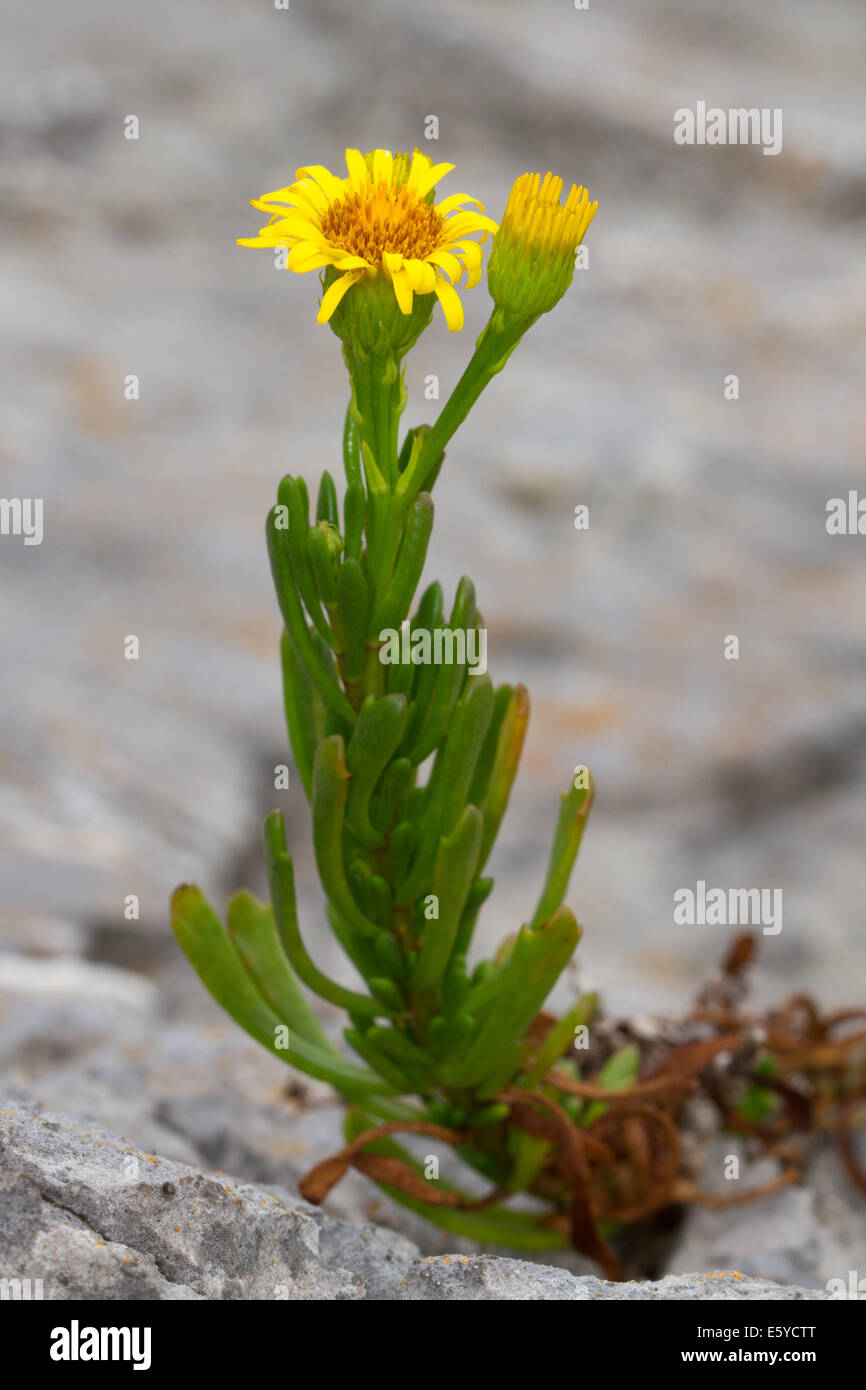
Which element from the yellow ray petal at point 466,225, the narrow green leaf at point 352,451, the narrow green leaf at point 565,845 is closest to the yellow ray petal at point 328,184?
the yellow ray petal at point 466,225

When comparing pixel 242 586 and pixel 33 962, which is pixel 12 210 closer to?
pixel 242 586

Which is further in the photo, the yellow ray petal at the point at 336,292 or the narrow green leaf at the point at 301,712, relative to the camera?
the narrow green leaf at the point at 301,712

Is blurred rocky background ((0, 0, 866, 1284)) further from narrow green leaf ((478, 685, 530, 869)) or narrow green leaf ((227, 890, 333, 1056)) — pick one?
narrow green leaf ((478, 685, 530, 869))

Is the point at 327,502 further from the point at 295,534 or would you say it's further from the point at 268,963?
the point at 268,963

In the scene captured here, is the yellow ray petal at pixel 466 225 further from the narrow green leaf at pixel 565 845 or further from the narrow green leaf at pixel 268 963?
the narrow green leaf at pixel 268 963
